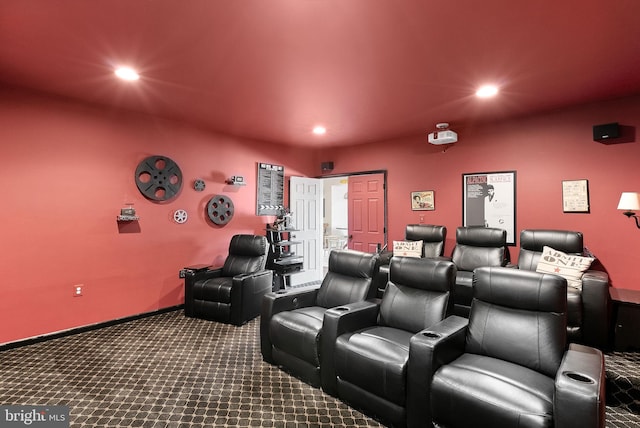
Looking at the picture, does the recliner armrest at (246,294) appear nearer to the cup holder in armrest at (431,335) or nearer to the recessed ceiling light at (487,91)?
the cup holder in armrest at (431,335)

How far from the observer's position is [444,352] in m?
2.03

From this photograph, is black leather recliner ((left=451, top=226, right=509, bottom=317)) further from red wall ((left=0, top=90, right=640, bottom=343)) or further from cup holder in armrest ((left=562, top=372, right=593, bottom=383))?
cup holder in armrest ((left=562, top=372, right=593, bottom=383))

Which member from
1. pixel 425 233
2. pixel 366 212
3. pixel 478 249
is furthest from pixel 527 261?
pixel 366 212

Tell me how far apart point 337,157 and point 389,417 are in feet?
16.9

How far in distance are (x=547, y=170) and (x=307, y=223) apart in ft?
13.3

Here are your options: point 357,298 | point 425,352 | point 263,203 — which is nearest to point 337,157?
point 263,203

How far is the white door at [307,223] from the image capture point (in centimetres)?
621

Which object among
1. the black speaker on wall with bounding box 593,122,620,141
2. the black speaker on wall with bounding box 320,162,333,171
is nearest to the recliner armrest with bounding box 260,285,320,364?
the black speaker on wall with bounding box 320,162,333,171

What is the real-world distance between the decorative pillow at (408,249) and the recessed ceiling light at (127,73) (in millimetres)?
4062

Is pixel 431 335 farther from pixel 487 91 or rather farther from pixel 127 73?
pixel 127 73

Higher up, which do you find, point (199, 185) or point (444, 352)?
point (199, 185)

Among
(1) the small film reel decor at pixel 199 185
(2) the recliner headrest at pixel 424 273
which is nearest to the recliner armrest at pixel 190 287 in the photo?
(1) the small film reel decor at pixel 199 185

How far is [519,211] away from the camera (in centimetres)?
444

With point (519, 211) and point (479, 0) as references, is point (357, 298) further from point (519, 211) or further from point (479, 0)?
point (519, 211)
